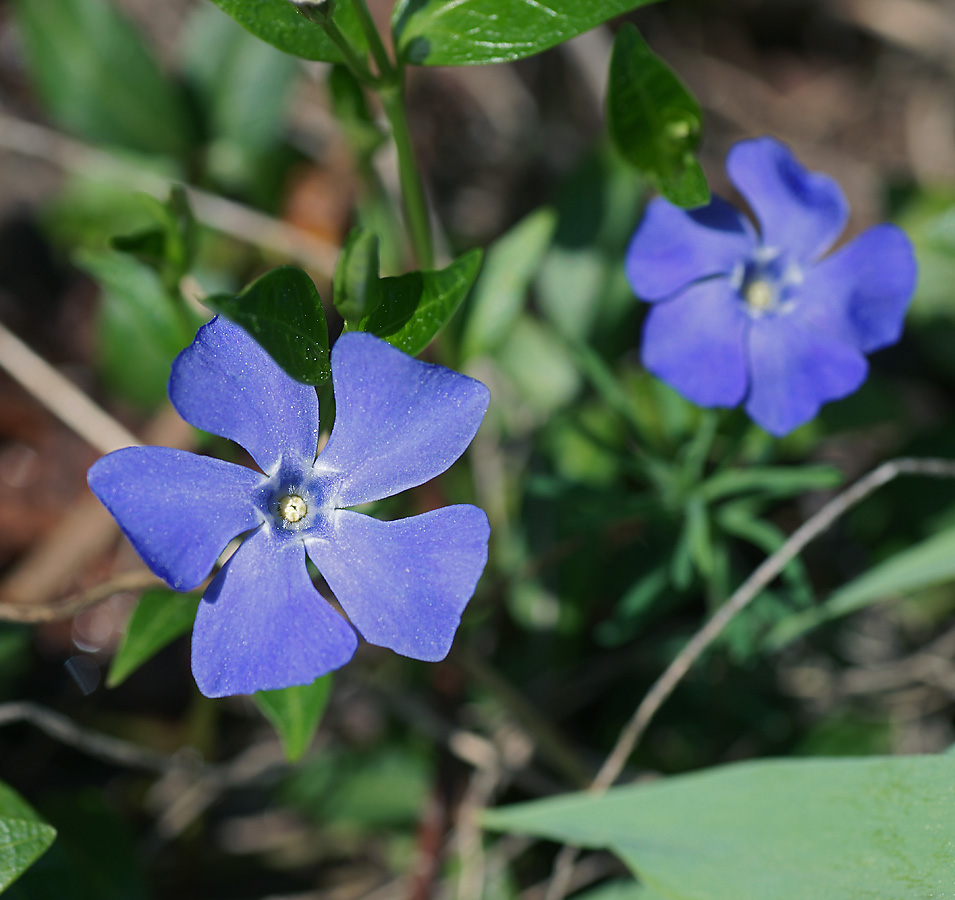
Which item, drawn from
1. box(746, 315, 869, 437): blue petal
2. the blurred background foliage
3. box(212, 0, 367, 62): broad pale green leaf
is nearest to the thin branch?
the blurred background foliage

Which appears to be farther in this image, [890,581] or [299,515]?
[890,581]

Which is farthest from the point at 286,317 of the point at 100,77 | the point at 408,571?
the point at 100,77

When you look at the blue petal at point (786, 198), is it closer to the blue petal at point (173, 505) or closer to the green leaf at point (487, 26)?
the green leaf at point (487, 26)

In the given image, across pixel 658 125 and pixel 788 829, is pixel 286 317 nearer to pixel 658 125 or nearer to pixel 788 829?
pixel 658 125

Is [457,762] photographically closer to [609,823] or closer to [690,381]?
[609,823]

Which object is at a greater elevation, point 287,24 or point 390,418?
point 287,24

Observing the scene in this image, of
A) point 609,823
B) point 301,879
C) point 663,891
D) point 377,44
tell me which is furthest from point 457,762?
point 377,44

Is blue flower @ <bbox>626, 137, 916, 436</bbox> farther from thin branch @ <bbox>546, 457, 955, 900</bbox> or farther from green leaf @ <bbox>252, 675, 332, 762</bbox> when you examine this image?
green leaf @ <bbox>252, 675, 332, 762</bbox>
